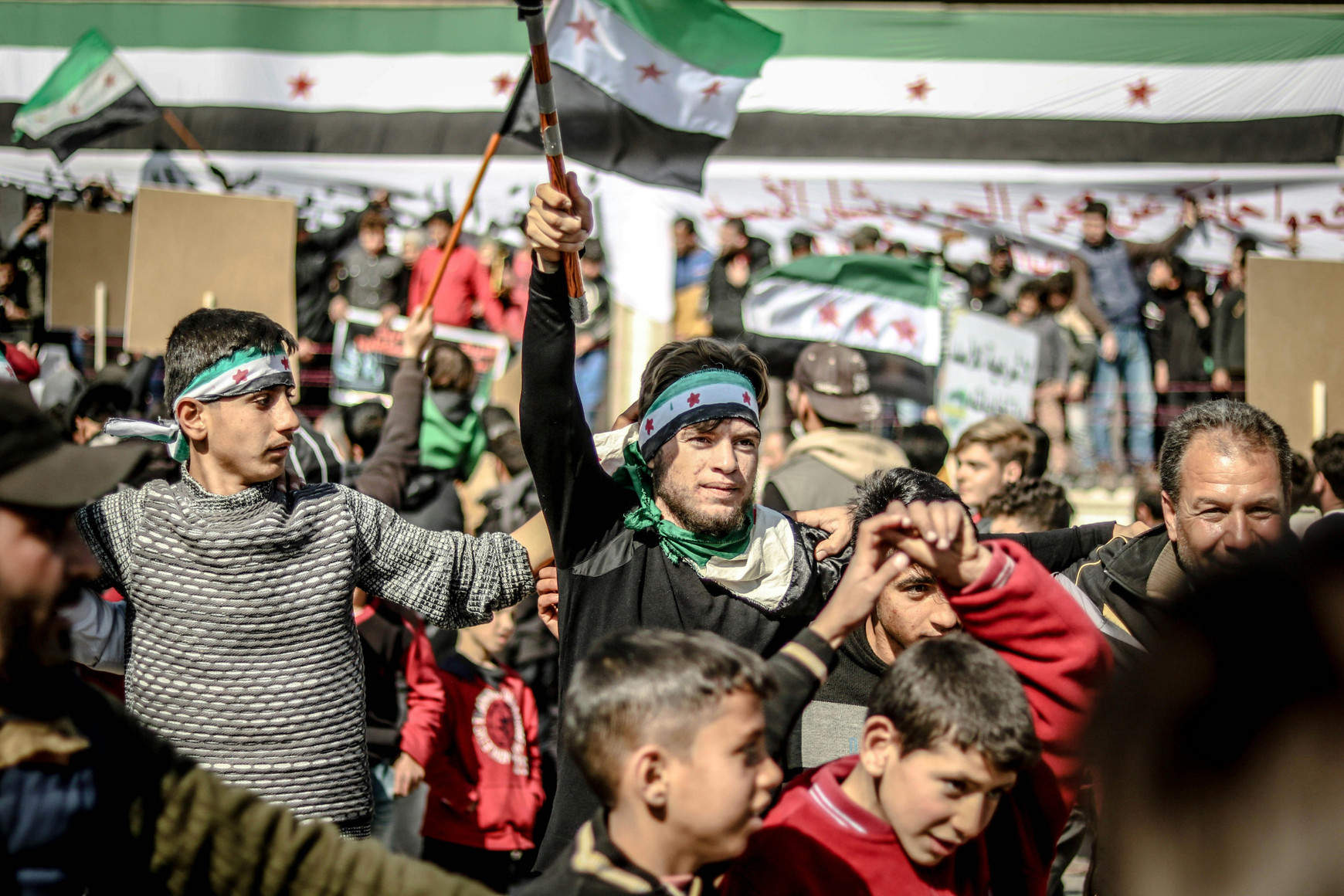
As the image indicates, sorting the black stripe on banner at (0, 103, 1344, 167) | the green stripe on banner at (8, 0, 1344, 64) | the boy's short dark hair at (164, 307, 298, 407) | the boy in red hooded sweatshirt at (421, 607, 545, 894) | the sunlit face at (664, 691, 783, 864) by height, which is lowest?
the boy in red hooded sweatshirt at (421, 607, 545, 894)

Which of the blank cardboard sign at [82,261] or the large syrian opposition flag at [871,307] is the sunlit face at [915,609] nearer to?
the large syrian opposition flag at [871,307]

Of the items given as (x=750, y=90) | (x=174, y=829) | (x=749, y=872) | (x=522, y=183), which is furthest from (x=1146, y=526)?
(x=750, y=90)

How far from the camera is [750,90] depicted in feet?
49.2

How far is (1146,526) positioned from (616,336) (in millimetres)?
9049

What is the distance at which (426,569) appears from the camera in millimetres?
2898

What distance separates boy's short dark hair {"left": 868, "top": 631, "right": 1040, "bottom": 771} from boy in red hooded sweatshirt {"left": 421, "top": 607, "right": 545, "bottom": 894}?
115 inches

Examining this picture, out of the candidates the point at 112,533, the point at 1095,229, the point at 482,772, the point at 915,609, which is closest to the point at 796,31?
the point at 1095,229

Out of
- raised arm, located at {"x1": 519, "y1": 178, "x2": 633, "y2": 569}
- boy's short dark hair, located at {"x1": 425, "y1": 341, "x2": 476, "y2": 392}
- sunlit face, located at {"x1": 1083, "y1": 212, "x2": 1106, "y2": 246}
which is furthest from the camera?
sunlit face, located at {"x1": 1083, "y1": 212, "x2": 1106, "y2": 246}

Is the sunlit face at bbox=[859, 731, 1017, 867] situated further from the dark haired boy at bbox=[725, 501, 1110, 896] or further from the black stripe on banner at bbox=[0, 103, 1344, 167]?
the black stripe on banner at bbox=[0, 103, 1344, 167]

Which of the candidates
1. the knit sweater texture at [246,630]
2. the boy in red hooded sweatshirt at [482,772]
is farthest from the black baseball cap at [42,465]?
the boy in red hooded sweatshirt at [482,772]

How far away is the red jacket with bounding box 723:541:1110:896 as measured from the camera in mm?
2158

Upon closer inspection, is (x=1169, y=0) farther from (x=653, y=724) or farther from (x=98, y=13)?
(x=653, y=724)

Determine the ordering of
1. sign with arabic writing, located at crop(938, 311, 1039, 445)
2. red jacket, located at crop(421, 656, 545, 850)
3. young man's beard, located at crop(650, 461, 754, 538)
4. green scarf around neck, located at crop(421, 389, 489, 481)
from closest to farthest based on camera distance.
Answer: young man's beard, located at crop(650, 461, 754, 538) → red jacket, located at crop(421, 656, 545, 850) → green scarf around neck, located at crop(421, 389, 489, 481) → sign with arabic writing, located at crop(938, 311, 1039, 445)

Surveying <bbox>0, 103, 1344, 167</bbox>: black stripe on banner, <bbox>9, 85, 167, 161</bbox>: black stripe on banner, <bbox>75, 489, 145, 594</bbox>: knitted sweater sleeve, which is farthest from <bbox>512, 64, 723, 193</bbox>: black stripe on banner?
<bbox>0, 103, 1344, 167</bbox>: black stripe on banner
